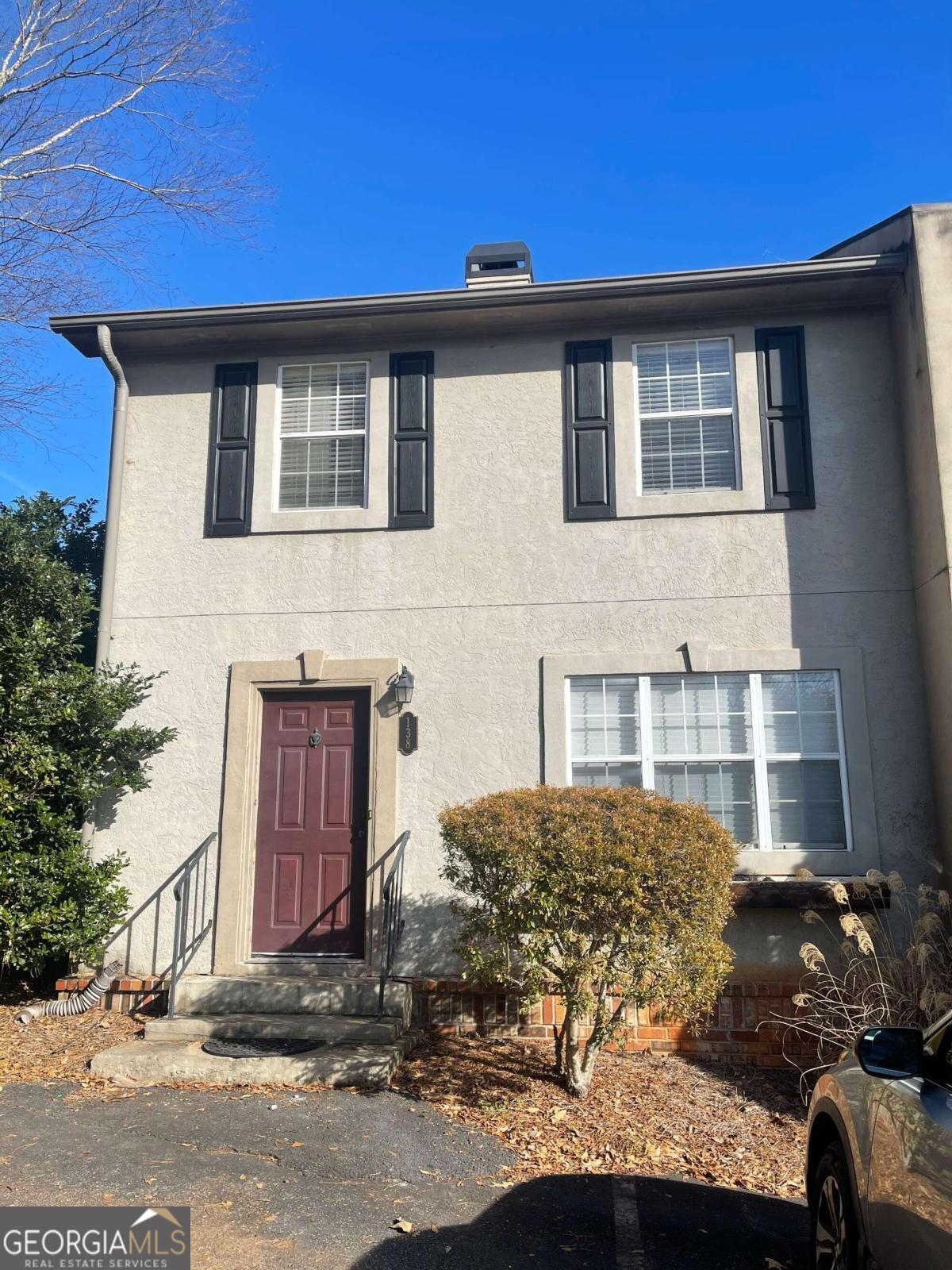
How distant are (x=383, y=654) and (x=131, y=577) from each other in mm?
2293

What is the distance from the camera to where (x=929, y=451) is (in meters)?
6.96

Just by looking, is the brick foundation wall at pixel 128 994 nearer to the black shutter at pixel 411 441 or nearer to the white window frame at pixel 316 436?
the white window frame at pixel 316 436

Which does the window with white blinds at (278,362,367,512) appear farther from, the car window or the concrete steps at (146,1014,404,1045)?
the car window

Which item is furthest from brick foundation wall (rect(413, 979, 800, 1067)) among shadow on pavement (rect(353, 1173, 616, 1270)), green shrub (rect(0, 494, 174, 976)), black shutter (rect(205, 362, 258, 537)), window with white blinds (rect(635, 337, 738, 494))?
black shutter (rect(205, 362, 258, 537))

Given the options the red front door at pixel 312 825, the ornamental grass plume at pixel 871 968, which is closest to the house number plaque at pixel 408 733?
the red front door at pixel 312 825

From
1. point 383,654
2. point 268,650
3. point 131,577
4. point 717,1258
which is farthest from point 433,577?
point 717,1258

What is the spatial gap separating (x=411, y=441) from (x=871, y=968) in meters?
5.26

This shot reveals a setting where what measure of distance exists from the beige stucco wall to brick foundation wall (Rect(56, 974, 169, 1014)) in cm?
16

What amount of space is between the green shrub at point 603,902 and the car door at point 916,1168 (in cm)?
254

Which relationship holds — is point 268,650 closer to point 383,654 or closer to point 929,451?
point 383,654

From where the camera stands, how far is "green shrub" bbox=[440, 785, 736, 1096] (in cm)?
547

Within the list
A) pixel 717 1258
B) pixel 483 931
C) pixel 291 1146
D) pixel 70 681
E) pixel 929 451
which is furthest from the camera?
pixel 70 681

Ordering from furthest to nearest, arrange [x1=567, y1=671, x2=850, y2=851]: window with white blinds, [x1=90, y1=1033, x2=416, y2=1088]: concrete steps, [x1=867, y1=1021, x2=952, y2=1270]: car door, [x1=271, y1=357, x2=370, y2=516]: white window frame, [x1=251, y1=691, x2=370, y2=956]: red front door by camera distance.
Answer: [x1=271, y1=357, x2=370, y2=516]: white window frame → [x1=251, y1=691, x2=370, y2=956]: red front door → [x1=567, y1=671, x2=850, y2=851]: window with white blinds → [x1=90, y1=1033, x2=416, y2=1088]: concrete steps → [x1=867, y1=1021, x2=952, y2=1270]: car door

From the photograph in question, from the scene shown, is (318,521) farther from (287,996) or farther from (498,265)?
(287,996)
